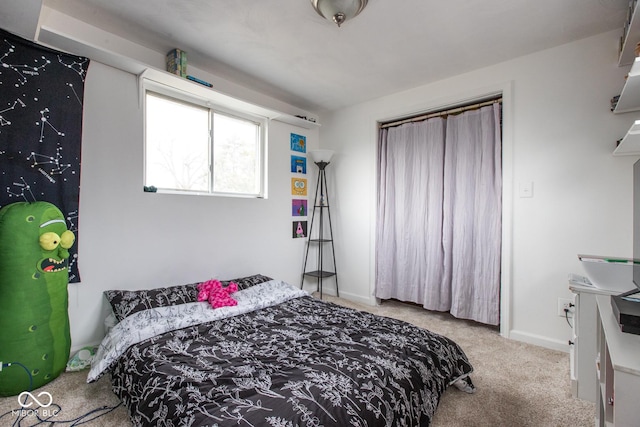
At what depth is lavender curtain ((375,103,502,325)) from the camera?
9.47 ft

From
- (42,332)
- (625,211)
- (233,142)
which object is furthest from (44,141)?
(625,211)

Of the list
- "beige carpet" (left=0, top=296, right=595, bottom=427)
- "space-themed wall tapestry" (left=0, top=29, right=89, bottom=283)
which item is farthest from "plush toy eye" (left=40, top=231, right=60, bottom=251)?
"beige carpet" (left=0, top=296, right=595, bottom=427)

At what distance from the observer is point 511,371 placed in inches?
83.4

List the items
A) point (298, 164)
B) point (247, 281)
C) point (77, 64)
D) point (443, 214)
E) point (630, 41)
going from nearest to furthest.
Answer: point (630, 41)
point (77, 64)
point (247, 281)
point (443, 214)
point (298, 164)

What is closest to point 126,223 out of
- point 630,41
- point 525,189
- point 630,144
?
point 525,189

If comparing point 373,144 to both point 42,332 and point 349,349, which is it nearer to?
point 349,349

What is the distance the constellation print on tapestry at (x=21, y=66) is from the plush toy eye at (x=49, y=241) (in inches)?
40.7

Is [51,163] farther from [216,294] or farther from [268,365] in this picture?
[268,365]

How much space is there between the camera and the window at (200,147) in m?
2.73

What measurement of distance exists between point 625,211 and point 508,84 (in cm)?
138

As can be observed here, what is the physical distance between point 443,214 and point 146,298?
289 cm

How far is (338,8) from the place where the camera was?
193 centimetres

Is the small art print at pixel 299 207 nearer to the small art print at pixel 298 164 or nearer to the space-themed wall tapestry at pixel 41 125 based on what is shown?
the small art print at pixel 298 164

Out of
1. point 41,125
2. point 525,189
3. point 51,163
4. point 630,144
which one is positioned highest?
point 41,125
